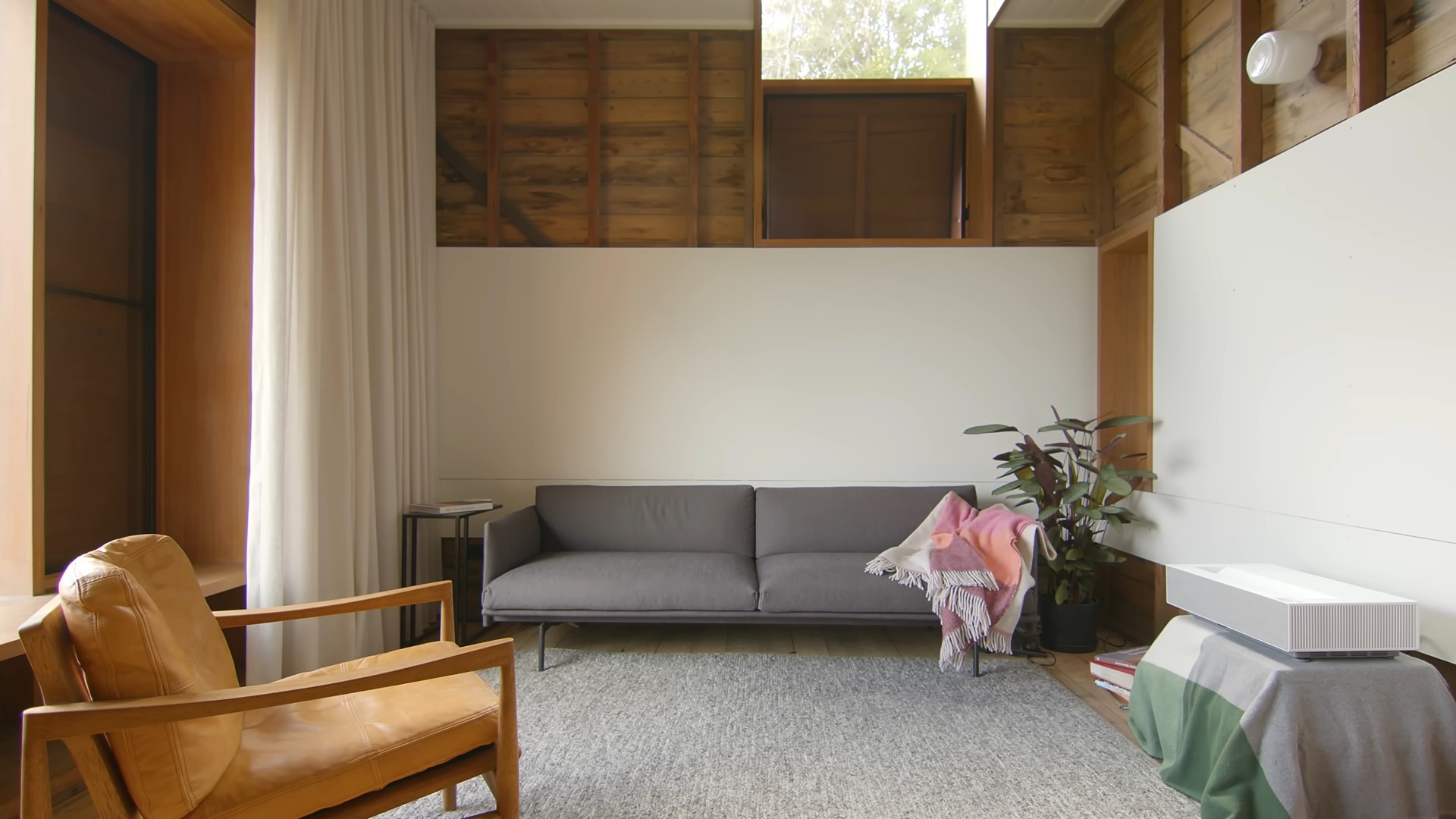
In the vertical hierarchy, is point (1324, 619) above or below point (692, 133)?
below

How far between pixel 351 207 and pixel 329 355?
667 mm

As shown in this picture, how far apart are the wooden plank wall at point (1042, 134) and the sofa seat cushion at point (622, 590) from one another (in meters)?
2.43

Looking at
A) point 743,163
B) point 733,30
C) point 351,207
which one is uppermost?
point 733,30

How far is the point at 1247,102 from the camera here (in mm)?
Result: 2791

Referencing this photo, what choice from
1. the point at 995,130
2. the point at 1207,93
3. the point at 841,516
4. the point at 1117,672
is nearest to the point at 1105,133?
the point at 995,130

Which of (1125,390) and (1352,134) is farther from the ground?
(1352,134)

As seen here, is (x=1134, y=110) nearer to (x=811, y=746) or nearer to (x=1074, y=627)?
(x=1074, y=627)

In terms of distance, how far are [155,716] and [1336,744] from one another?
2539 millimetres

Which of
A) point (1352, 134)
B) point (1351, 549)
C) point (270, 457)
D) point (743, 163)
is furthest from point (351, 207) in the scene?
point (1351, 549)

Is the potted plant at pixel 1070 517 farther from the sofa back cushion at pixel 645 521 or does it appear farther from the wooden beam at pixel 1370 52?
the wooden beam at pixel 1370 52

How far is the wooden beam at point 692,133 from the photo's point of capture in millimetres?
4062

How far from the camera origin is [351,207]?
311cm

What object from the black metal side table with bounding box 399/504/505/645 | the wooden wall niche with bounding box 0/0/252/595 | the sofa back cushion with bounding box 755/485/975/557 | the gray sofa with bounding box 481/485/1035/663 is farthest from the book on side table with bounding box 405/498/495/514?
the sofa back cushion with bounding box 755/485/975/557

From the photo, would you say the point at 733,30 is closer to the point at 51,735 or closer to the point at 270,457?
the point at 270,457
